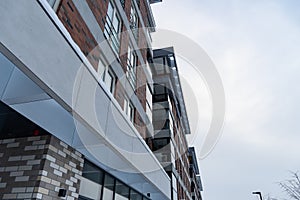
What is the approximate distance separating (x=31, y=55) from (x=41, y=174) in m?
2.12

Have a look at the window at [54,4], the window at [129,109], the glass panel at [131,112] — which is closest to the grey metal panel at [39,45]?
the window at [54,4]

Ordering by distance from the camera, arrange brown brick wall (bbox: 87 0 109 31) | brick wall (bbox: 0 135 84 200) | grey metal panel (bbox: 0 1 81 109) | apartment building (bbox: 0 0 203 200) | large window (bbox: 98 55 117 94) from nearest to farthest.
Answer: grey metal panel (bbox: 0 1 81 109) < apartment building (bbox: 0 0 203 200) < brick wall (bbox: 0 135 84 200) < brown brick wall (bbox: 87 0 109 31) < large window (bbox: 98 55 117 94)

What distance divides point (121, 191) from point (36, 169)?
4638 millimetres

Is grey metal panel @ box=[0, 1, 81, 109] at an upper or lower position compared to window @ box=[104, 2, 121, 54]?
lower

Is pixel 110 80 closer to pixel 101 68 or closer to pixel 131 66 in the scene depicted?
pixel 101 68

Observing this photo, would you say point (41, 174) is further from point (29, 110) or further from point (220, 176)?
point (220, 176)

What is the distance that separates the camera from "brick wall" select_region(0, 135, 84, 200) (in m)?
3.95

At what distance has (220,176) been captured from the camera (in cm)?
8169

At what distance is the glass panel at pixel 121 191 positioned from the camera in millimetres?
7795

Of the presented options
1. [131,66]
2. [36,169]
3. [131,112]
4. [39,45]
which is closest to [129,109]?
[131,112]

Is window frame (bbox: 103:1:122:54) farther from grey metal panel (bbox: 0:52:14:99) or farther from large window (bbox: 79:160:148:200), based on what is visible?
grey metal panel (bbox: 0:52:14:99)

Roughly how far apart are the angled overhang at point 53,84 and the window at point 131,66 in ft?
15.3

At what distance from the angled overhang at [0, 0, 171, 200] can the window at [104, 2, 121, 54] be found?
3.61 meters

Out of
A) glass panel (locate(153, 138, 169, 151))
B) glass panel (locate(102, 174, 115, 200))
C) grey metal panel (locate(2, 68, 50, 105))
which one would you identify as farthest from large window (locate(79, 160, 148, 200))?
glass panel (locate(153, 138, 169, 151))
